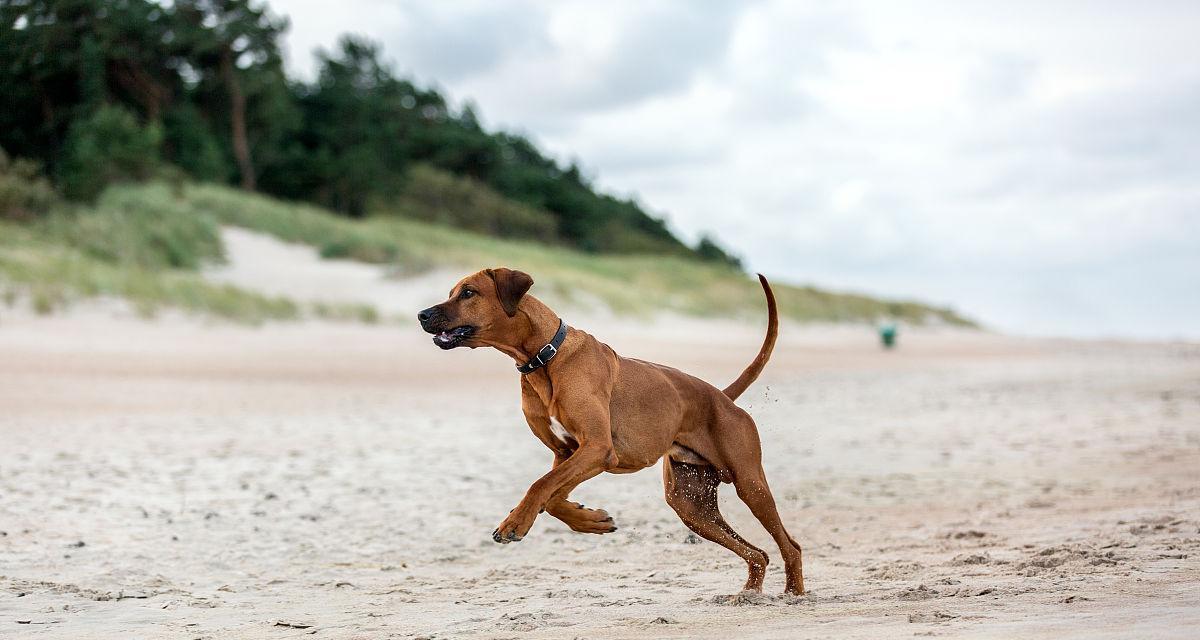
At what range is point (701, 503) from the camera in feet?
18.0

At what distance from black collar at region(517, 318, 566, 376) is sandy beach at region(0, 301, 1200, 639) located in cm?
108

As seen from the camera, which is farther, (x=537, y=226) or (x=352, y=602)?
(x=537, y=226)

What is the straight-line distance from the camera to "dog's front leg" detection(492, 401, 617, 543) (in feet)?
15.1

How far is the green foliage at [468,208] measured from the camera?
5625 cm

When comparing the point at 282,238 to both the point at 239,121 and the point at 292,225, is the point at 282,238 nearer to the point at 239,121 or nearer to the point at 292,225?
the point at 292,225

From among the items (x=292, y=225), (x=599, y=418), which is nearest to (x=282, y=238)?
(x=292, y=225)

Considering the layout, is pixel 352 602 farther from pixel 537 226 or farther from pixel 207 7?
pixel 537 226

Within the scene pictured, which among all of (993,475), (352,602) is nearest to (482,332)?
(352,602)

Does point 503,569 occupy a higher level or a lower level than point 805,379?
lower

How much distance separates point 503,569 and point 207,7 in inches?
1146

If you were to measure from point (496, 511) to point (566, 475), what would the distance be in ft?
13.3

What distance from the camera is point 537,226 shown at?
5944 centimetres

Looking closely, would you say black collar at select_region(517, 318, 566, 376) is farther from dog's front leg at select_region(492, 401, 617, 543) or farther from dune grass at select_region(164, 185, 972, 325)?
dune grass at select_region(164, 185, 972, 325)

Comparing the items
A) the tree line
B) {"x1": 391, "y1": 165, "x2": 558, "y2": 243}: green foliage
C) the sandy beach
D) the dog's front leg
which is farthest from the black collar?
{"x1": 391, "y1": 165, "x2": 558, "y2": 243}: green foliage
